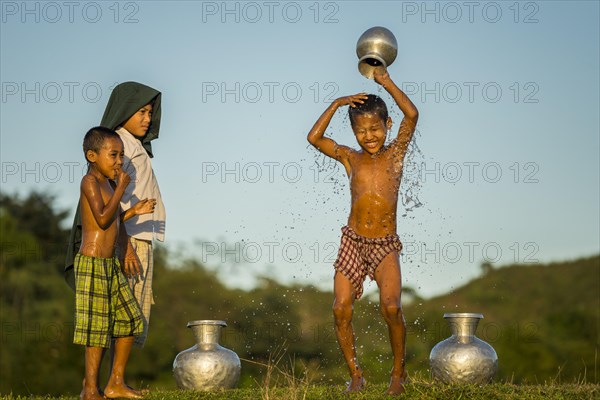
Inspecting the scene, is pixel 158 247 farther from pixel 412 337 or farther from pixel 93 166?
pixel 93 166

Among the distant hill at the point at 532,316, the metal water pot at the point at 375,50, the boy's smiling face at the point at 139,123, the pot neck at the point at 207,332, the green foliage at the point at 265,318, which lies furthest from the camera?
the green foliage at the point at 265,318

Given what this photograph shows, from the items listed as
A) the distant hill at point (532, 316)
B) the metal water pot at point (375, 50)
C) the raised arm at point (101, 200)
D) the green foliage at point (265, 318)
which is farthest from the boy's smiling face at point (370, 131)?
the green foliage at point (265, 318)

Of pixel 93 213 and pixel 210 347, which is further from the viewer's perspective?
pixel 210 347

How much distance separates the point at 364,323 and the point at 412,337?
172 centimetres

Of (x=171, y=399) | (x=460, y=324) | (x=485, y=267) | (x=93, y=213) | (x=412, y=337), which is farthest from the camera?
(x=485, y=267)

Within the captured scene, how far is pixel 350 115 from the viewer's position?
8016mm

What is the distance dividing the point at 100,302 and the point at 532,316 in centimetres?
2616

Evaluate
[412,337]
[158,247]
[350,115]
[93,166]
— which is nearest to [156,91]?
[93,166]

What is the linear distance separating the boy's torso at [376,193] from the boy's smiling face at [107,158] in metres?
2.06

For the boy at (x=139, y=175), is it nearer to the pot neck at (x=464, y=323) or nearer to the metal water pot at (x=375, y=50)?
the metal water pot at (x=375, y=50)

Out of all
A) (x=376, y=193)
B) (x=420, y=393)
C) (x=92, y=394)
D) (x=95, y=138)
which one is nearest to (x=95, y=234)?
(x=95, y=138)

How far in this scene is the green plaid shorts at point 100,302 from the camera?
7.15 metres

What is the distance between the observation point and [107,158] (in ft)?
24.2

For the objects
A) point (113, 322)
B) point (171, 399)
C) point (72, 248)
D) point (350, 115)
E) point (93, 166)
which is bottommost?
point (171, 399)
